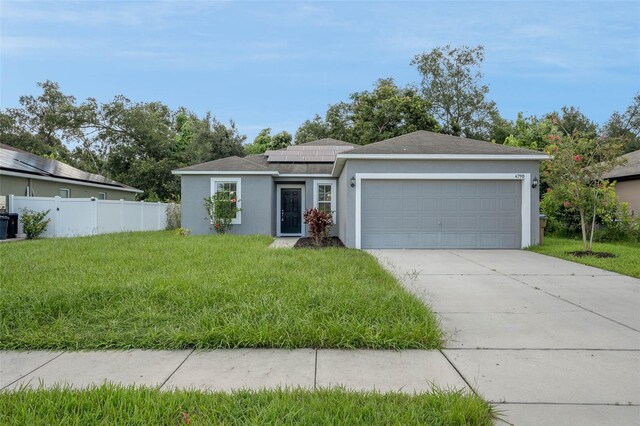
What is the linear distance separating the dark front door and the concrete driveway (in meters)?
8.36

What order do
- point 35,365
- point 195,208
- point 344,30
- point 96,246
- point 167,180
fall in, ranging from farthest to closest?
1. point 167,180
2. point 195,208
3. point 344,30
4. point 96,246
5. point 35,365

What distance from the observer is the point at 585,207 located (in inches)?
375

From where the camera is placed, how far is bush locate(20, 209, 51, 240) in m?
13.4

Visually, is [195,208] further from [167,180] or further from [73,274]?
[167,180]

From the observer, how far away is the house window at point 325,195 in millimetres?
15016

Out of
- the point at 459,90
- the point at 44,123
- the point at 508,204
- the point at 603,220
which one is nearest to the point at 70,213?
the point at 508,204

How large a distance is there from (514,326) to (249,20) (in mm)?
10738

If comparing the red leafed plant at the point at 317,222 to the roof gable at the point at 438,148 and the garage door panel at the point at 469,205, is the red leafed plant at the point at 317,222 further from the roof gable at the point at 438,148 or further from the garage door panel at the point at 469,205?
the garage door panel at the point at 469,205

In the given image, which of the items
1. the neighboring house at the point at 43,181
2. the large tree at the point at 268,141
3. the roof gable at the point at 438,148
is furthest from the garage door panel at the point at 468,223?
the large tree at the point at 268,141

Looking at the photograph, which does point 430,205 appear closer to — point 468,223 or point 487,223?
point 468,223

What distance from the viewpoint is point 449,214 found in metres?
10.9

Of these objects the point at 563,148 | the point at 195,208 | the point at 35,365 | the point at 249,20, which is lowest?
the point at 35,365

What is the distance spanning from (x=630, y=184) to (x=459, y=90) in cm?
1872

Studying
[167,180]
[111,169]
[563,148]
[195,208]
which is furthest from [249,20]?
[111,169]
